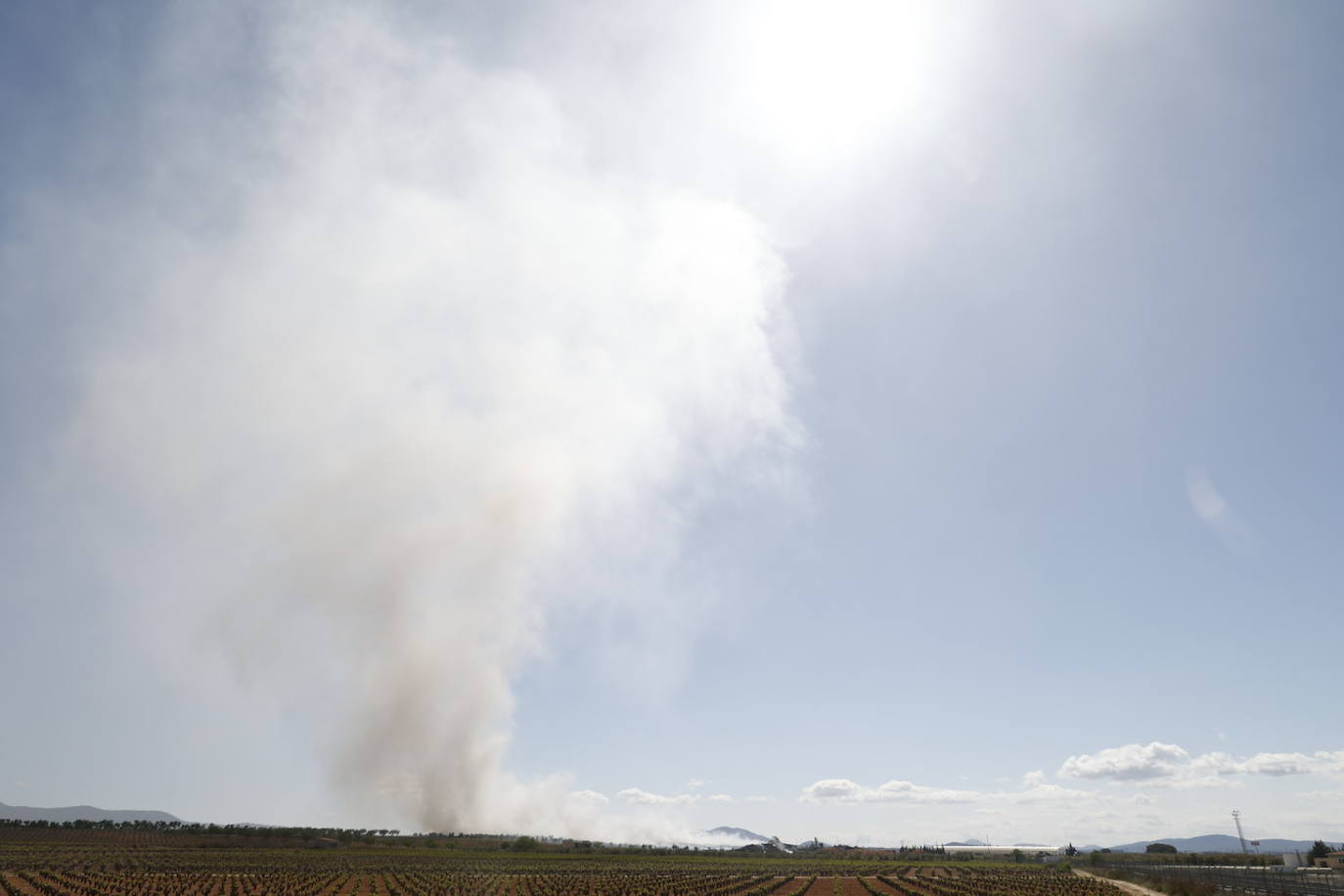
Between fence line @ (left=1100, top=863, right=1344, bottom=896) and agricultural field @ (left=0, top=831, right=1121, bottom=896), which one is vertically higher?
fence line @ (left=1100, top=863, right=1344, bottom=896)

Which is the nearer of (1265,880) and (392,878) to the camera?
(1265,880)

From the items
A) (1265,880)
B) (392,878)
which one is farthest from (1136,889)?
(392,878)

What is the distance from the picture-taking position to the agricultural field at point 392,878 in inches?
2940

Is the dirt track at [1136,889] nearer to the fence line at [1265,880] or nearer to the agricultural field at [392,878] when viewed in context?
the agricultural field at [392,878]

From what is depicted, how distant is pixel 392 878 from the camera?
297 ft

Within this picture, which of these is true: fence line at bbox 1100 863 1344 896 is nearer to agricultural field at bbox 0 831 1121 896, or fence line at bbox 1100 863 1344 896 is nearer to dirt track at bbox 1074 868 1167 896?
dirt track at bbox 1074 868 1167 896

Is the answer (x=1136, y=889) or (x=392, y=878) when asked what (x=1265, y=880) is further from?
(x=392, y=878)

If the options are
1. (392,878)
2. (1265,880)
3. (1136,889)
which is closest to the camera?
(1265,880)

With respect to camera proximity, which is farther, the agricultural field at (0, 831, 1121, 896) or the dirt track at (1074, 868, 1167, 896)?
the dirt track at (1074, 868, 1167, 896)

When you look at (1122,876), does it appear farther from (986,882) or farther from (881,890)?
(881,890)

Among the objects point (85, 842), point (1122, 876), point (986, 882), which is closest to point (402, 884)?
point (986, 882)

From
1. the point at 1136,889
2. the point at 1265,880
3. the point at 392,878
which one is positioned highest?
the point at 1265,880

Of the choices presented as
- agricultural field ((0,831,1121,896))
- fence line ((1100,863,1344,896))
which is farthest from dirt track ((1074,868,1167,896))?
fence line ((1100,863,1344,896))

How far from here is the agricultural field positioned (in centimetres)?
7469
